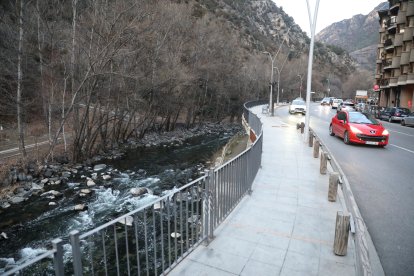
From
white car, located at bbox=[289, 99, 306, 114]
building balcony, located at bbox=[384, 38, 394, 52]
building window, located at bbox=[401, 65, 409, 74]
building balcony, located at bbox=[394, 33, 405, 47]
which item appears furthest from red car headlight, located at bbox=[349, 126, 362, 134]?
building balcony, located at bbox=[384, 38, 394, 52]

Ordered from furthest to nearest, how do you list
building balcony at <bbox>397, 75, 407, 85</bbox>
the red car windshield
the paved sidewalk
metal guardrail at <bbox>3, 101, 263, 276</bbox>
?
building balcony at <bbox>397, 75, 407, 85</bbox> → the red car windshield → the paved sidewalk → metal guardrail at <bbox>3, 101, 263, 276</bbox>

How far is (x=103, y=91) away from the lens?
2391 centimetres

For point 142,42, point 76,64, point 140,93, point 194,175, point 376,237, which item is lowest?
point 194,175

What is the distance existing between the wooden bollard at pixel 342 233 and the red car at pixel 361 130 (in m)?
11.3

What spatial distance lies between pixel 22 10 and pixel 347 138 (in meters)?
19.3

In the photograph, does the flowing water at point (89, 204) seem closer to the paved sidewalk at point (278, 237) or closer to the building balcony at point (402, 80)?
the paved sidewalk at point (278, 237)

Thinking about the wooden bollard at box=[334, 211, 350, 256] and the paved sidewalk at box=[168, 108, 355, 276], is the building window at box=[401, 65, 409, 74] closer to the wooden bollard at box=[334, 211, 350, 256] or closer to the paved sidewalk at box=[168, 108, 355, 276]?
the paved sidewalk at box=[168, 108, 355, 276]

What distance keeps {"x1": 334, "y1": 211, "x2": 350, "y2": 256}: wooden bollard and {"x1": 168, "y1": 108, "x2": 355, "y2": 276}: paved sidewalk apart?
0.40 ft

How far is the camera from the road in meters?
5.25

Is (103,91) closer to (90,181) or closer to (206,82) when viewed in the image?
(90,181)

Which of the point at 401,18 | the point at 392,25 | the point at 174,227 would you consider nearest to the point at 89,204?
the point at 174,227

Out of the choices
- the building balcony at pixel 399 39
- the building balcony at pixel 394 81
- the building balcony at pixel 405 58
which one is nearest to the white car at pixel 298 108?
the building balcony at pixel 405 58

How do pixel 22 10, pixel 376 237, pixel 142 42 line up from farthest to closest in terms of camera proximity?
pixel 142 42 → pixel 22 10 → pixel 376 237

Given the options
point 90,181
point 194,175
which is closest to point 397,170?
point 194,175
